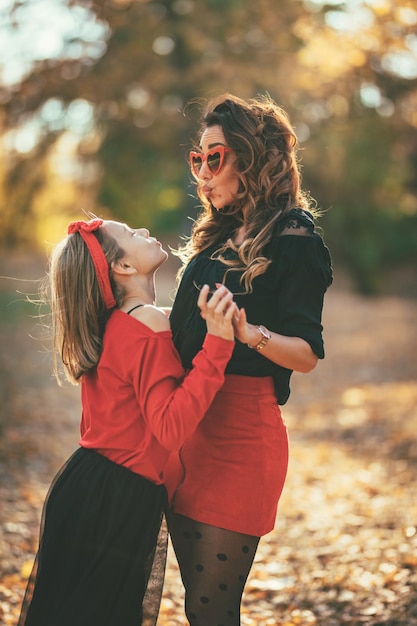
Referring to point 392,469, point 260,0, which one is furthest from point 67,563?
point 260,0

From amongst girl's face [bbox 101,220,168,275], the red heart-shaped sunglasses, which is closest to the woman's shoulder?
the red heart-shaped sunglasses

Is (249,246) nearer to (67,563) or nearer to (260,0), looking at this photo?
(67,563)

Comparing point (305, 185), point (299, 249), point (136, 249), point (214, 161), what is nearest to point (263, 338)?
point (299, 249)

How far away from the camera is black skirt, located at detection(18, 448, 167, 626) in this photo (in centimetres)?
236

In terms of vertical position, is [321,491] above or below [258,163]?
above

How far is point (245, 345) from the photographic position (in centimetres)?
241

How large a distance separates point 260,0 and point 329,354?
6973 mm

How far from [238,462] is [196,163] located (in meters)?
1.09

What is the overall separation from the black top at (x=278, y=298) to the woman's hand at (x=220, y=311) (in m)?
0.18

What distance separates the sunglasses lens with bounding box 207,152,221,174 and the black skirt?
1.07m

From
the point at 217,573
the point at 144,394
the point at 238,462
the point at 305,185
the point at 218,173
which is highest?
the point at 305,185

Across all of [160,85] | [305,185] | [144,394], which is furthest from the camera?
[305,185]

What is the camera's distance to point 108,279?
2.49 m

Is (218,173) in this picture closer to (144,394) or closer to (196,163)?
(196,163)
